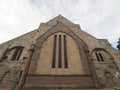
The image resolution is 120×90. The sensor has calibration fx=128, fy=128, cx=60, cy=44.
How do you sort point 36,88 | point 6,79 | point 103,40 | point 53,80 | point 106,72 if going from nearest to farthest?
1. point 36,88
2. point 53,80
3. point 6,79
4. point 106,72
5. point 103,40

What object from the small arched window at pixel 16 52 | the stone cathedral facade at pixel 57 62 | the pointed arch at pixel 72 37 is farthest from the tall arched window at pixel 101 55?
the small arched window at pixel 16 52

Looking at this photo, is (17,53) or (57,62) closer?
(57,62)

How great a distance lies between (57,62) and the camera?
1429cm

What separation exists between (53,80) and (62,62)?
103 inches

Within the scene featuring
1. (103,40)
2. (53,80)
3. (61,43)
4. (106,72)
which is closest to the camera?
(53,80)


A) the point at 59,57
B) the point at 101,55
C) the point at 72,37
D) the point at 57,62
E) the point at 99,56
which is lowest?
the point at 57,62

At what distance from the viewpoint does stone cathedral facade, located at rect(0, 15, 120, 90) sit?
12297 mm

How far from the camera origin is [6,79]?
13867 millimetres

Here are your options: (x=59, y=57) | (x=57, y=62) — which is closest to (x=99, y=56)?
(x=59, y=57)

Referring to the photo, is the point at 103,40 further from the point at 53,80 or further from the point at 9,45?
the point at 9,45

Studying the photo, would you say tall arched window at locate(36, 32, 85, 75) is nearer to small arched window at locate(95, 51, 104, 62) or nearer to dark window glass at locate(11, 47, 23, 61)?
small arched window at locate(95, 51, 104, 62)

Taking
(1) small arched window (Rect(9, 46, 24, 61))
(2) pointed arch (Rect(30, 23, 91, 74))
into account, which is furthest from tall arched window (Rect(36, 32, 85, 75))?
(1) small arched window (Rect(9, 46, 24, 61))

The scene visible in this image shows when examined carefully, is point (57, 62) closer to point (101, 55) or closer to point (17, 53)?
point (17, 53)

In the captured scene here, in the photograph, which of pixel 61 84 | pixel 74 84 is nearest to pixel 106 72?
pixel 74 84
